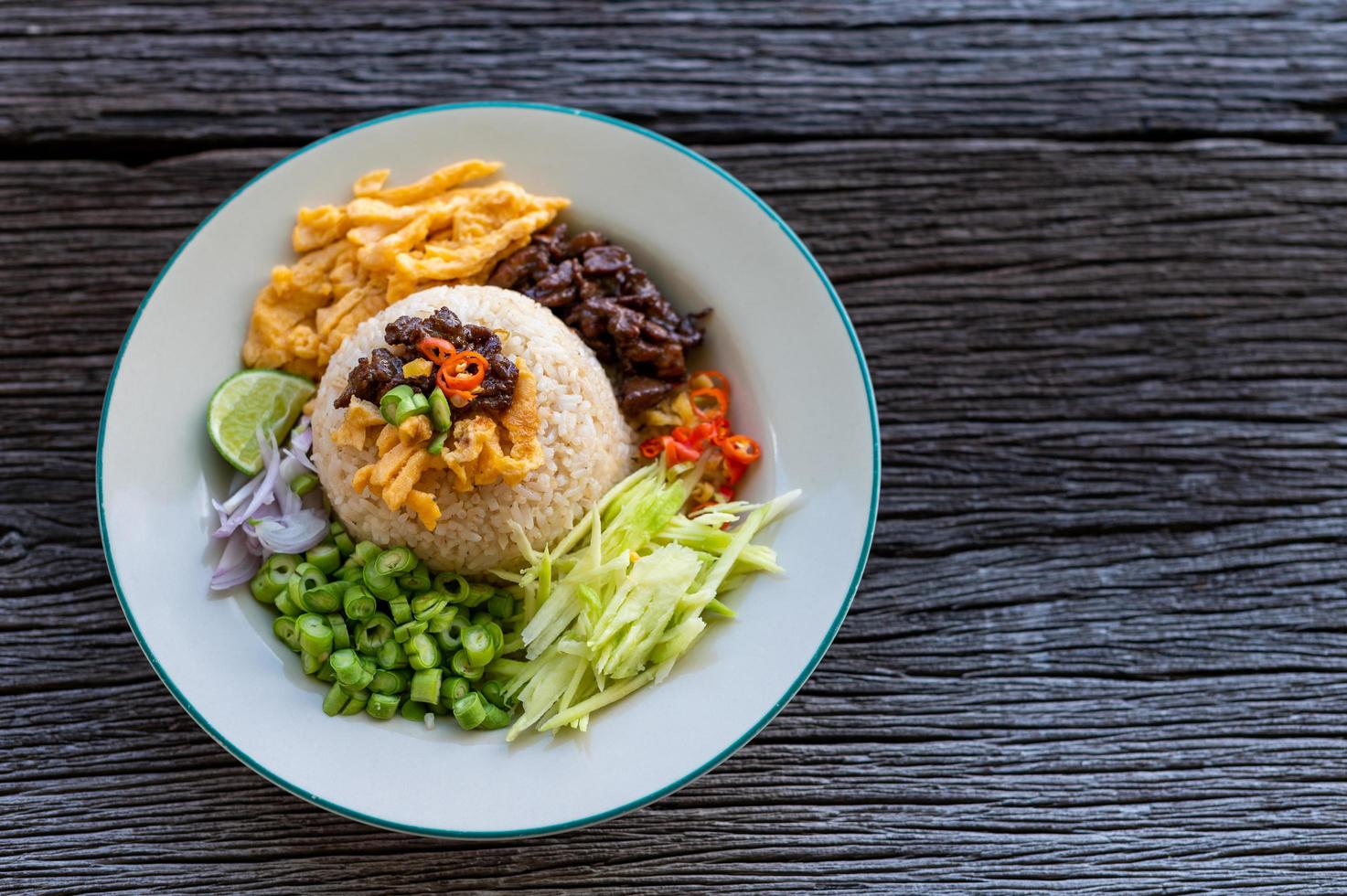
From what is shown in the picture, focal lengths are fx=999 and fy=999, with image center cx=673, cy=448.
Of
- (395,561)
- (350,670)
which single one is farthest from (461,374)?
(350,670)

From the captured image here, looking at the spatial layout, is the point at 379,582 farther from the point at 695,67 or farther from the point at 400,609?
the point at 695,67

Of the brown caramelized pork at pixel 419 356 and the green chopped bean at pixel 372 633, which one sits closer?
the brown caramelized pork at pixel 419 356

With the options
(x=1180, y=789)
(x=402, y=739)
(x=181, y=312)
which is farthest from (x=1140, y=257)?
(x=181, y=312)

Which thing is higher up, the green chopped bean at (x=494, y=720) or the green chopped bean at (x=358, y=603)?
the green chopped bean at (x=358, y=603)

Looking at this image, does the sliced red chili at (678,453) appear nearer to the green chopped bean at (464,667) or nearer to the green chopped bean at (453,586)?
the green chopped bean at (453,586)

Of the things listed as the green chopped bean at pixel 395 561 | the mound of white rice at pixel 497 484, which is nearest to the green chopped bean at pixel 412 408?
the mound of white rice at pixel 497 484

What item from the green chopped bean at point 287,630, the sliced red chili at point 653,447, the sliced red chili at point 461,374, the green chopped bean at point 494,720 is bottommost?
the green chopped bean at point 494,720

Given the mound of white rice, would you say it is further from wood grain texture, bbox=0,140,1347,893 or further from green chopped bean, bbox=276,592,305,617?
wood grain texture, bbox=0,140,1347,893
